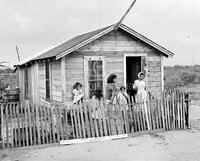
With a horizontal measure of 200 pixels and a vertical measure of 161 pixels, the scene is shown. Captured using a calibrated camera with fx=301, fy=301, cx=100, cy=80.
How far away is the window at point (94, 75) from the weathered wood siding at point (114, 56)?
0.27 meters

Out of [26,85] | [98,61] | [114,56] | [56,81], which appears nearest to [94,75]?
[98,61]

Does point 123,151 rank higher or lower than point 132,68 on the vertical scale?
lower

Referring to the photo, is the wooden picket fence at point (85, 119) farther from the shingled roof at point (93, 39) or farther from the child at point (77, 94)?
the shingled roof at point (93, 39)

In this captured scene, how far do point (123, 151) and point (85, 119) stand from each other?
5.16 feet

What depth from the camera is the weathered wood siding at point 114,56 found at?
11.8 metres

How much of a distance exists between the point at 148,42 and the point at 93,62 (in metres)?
2.62

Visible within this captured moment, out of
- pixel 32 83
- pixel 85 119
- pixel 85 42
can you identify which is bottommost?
pixel 85 119

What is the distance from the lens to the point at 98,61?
12.3m

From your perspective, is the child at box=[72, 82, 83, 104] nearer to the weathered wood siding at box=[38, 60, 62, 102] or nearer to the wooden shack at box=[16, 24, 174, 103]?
the wooden shack at box=[16, 24, 174, 103]

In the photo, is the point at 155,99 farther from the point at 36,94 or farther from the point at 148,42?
the point at 36,94

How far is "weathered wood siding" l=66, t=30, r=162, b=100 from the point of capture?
11.8 meters

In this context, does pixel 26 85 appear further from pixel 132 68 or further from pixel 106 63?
pixel 106 63

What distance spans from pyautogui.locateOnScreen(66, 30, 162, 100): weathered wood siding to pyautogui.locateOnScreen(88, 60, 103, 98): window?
269 millimetres

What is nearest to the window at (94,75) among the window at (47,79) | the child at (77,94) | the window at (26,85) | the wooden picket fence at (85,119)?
the child at (77,94)
